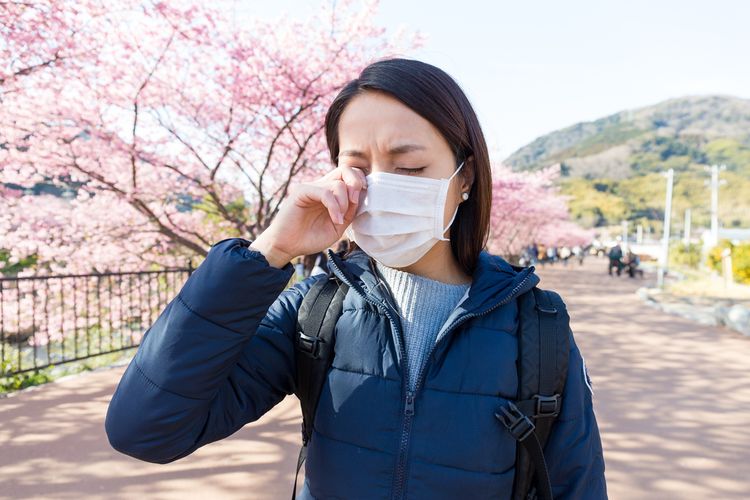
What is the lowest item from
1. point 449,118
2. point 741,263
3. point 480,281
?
point 741,263

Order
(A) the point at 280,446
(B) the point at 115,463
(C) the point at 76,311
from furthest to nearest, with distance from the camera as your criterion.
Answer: (C) the point at 76,311 → (A) the point at 280,446 → (B) the point at 115,463

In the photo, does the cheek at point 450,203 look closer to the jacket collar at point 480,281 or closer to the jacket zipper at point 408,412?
the jacket collar at point 480,281

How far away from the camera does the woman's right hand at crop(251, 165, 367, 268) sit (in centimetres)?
92

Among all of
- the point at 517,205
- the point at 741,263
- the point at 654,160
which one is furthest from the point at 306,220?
the point at 654,160

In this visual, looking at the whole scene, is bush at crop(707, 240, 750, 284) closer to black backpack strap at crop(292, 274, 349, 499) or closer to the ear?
the ear

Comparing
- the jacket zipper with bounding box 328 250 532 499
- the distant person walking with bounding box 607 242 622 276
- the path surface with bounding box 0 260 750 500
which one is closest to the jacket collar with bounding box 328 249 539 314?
the jacket zipper with bounding box 328 250 532 499

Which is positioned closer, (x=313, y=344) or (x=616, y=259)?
(x=313, y=344)

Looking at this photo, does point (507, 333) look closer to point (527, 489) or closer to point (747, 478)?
point (527, 489)

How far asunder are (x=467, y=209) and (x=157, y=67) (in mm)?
6062

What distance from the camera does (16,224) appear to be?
21.0 ft

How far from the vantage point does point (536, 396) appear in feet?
3.17

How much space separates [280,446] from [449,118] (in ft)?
9.81

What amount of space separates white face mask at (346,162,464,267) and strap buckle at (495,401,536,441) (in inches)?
16.1

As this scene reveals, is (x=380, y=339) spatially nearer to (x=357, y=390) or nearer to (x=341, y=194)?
(x=357, y=390)
